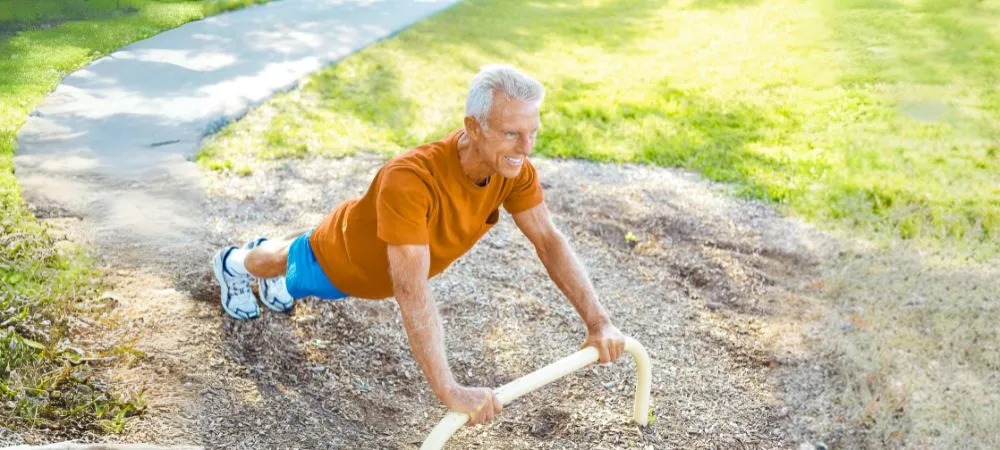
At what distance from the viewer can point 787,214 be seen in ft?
20.5

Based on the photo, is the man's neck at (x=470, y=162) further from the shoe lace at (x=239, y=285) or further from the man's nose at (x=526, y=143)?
the shoe lace at (x=239, y=285)

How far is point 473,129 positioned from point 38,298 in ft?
7.85

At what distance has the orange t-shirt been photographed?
285 cm

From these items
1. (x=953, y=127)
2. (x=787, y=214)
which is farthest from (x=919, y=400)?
(x=953, y=127)

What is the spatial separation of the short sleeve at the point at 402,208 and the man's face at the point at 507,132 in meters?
0.25

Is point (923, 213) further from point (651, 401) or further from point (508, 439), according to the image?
point (508, 439)

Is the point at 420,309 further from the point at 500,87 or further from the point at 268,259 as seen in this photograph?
the point at 268,259

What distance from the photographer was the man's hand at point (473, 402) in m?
2.70

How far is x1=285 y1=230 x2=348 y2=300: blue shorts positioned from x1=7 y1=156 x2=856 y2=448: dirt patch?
1.67ft

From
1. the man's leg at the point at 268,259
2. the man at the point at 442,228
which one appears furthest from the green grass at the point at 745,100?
the man at the point at 442,228

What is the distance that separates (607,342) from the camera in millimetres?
3139

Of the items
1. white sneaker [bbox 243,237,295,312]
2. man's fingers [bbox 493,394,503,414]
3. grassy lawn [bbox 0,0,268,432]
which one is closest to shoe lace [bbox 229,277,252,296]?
white sneaker [bbox 243,237,295,312]

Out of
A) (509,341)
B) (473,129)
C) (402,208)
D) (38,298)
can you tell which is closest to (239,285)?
(38,298)

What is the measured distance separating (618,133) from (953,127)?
125 inches
